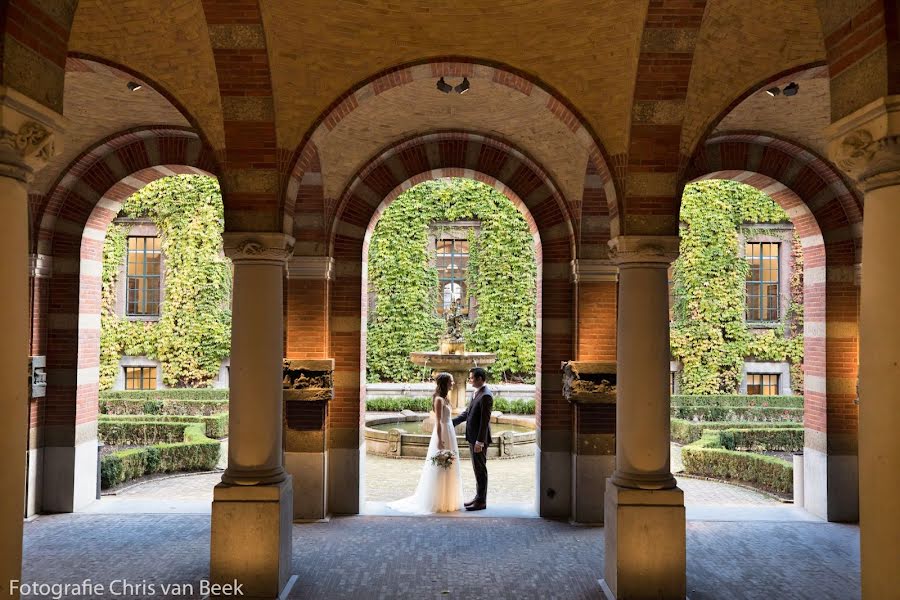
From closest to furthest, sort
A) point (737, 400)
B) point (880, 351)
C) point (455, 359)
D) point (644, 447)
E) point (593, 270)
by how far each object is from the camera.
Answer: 1. point (880, 351)
2. point (644, 447)
3. point (593, 270)
4. point (455, 359)
5. point (737, 400)

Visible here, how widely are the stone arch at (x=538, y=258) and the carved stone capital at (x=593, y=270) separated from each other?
291 millimetres

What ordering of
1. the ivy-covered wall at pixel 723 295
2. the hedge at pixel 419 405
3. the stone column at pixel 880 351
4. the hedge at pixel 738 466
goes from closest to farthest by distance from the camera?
the stone column at pixel 880 351
the hedge at pixel 738 466
the hedge at pixel 419 405
the ivy-covered wall at pixel 723 295

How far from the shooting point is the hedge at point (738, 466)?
1099 centimetres

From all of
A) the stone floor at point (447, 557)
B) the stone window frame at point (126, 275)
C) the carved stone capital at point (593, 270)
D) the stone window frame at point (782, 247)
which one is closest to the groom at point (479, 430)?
the stone floor at point (447, 557)

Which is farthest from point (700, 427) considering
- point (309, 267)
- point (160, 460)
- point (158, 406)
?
point (158, 406)

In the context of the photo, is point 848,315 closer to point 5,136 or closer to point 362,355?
point 362,355

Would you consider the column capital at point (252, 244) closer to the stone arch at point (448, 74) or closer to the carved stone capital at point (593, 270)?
the stone arch at point (448, 74)

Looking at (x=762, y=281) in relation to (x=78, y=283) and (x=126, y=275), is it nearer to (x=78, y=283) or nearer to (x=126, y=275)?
(x=78, y=283)

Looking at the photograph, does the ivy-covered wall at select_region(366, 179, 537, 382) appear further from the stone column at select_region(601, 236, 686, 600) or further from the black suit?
the stone column at select_region(601, 236, 686, 600)

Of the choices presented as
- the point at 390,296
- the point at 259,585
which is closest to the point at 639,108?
the point at 259,585

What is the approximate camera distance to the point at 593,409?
9.13 m

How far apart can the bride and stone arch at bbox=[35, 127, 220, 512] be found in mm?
4626

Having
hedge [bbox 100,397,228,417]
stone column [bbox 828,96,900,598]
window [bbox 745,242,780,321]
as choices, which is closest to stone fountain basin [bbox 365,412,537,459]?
hedge [bbox 100,397,228,417]

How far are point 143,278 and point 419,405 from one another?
9.92 m
